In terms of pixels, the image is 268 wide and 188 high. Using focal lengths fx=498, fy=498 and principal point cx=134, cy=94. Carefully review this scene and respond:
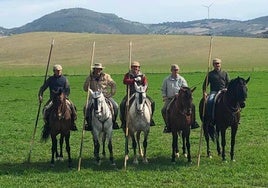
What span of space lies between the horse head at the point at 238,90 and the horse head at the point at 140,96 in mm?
2619

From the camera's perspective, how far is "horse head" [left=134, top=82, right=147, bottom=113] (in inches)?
582

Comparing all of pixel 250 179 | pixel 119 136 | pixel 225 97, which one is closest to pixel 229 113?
pixel 225 97

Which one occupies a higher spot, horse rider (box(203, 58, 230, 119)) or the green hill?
horse rider (box(203, 58, 230, 119))

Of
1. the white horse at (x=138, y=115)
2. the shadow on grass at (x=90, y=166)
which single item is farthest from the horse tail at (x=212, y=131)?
the white horse at (x=138, y=115)

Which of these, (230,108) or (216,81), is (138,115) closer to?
(230,108)

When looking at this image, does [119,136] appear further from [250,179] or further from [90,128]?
[250,179]

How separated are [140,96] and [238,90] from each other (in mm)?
2907

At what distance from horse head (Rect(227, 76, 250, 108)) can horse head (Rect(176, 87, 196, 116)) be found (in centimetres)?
127

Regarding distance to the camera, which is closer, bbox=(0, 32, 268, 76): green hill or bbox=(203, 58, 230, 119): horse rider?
bbox=(203, 58, 230, 119): horse rider

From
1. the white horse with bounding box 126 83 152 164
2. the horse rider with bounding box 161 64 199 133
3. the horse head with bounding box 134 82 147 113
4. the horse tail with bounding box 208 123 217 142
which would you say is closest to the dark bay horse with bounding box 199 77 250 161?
the horse tail with bounding box 208 123 217 142

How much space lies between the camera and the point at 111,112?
1541 cm

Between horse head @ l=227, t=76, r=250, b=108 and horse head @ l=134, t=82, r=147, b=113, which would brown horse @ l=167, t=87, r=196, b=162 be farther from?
horse head @ l=227, t=76, r=250, b=108

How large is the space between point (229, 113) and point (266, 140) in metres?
4.72

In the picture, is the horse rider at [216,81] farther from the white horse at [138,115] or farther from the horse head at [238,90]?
the white horse at [138,115]
